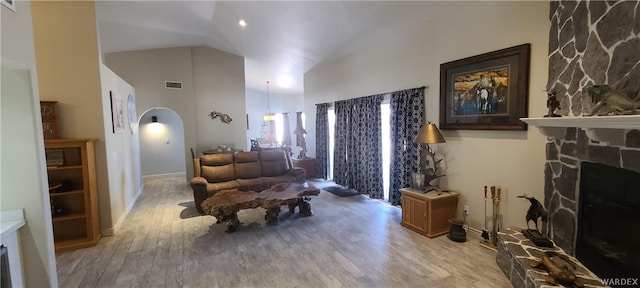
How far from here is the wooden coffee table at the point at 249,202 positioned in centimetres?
370

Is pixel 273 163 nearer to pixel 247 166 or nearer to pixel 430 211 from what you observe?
pixel 247 166

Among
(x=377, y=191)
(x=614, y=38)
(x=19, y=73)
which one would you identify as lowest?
(x=377, y=191)

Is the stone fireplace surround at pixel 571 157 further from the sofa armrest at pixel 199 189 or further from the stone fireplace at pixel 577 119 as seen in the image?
the sofa armrest at pixel 199 189

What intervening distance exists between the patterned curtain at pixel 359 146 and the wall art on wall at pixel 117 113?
3945 millimetres

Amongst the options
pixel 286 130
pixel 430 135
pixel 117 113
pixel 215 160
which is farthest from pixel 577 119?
pixel 286 130

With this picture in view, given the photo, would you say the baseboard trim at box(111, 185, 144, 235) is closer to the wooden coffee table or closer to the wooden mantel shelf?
the wooden coffee table

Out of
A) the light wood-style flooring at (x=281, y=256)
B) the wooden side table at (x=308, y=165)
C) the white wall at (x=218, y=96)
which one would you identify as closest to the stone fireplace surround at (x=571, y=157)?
the light wood-style flooring at (x=281, y=256)

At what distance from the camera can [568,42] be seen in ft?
8.05

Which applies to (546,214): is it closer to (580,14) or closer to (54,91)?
(580,14)

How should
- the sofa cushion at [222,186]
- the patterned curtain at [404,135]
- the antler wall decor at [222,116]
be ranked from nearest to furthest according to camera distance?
the patterned curtain at [404,135], the sofa cushion at [222,186], the antler wall decor at [222,116]

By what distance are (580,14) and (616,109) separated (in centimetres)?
99

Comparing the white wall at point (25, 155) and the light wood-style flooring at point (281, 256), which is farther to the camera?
the light wood-style flooring at point (281, 256)

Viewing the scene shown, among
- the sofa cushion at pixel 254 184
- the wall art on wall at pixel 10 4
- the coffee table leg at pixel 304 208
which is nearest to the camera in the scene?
the wall art on wall at pixel 10 4

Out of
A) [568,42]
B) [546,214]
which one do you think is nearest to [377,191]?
[546,214]
